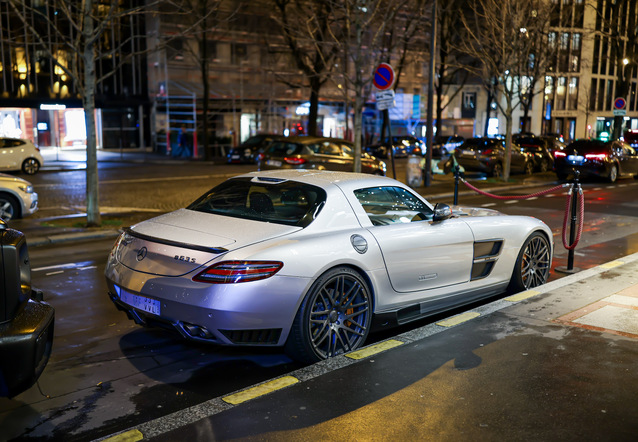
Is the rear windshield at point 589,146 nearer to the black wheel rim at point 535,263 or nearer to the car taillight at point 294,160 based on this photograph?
the car taillight at point 294,160

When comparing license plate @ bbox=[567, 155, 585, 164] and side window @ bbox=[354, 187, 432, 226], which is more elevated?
side window @ bbox=[354, 187, 432, 226]

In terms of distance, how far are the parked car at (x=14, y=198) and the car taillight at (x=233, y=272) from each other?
953 cm

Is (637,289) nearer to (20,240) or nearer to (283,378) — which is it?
(283,378)

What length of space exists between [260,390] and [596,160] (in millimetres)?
21950

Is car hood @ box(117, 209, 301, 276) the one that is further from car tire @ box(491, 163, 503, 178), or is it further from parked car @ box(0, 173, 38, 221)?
car tire @ box(491, 163, 503, 178)

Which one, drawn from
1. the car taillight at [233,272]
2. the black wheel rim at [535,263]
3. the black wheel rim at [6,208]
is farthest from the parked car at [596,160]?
the car taillight at [233,272]

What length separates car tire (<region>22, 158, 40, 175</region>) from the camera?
25.2 meters

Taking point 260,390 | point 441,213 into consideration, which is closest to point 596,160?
point 441,213

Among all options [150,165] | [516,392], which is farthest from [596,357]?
[150,165]

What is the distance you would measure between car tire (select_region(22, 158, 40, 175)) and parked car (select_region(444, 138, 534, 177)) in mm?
15995

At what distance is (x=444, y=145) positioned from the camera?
42250mm

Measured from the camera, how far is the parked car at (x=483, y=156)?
24969 mm

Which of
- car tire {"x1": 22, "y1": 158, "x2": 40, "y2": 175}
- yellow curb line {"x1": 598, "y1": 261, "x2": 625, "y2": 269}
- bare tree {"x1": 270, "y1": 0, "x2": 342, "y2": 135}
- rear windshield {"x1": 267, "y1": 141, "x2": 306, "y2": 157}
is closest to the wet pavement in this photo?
yellow curb line {"x1": 598, "y1": 261, "x2": 625, "y2": 269}

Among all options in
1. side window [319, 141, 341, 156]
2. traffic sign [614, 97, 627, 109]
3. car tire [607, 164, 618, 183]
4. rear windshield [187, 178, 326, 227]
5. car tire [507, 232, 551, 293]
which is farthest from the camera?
traffic sign [614, 97, 627, 109]
